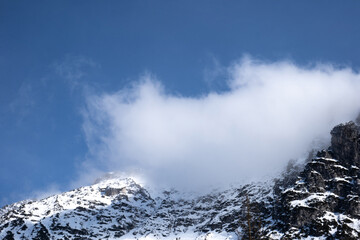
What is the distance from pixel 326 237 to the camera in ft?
650

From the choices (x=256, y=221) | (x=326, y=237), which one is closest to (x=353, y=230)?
(x=326, y=237)

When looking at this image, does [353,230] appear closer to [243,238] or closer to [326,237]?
[326,237]

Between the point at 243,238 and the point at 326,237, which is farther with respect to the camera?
the point at 326,237

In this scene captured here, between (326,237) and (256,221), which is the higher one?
(326,237)

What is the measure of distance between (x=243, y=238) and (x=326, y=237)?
647ft

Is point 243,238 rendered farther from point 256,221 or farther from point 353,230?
point 353,230

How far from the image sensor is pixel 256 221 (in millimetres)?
30375

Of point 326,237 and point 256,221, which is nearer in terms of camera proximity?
point 256,221

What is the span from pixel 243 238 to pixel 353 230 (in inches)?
7956

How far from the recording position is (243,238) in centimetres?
2966

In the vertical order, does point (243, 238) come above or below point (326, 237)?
below

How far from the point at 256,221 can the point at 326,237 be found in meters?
196

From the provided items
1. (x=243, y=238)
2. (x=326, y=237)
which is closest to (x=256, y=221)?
(x=243, y=238)

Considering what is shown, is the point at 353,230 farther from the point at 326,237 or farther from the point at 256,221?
the point at 256,221
